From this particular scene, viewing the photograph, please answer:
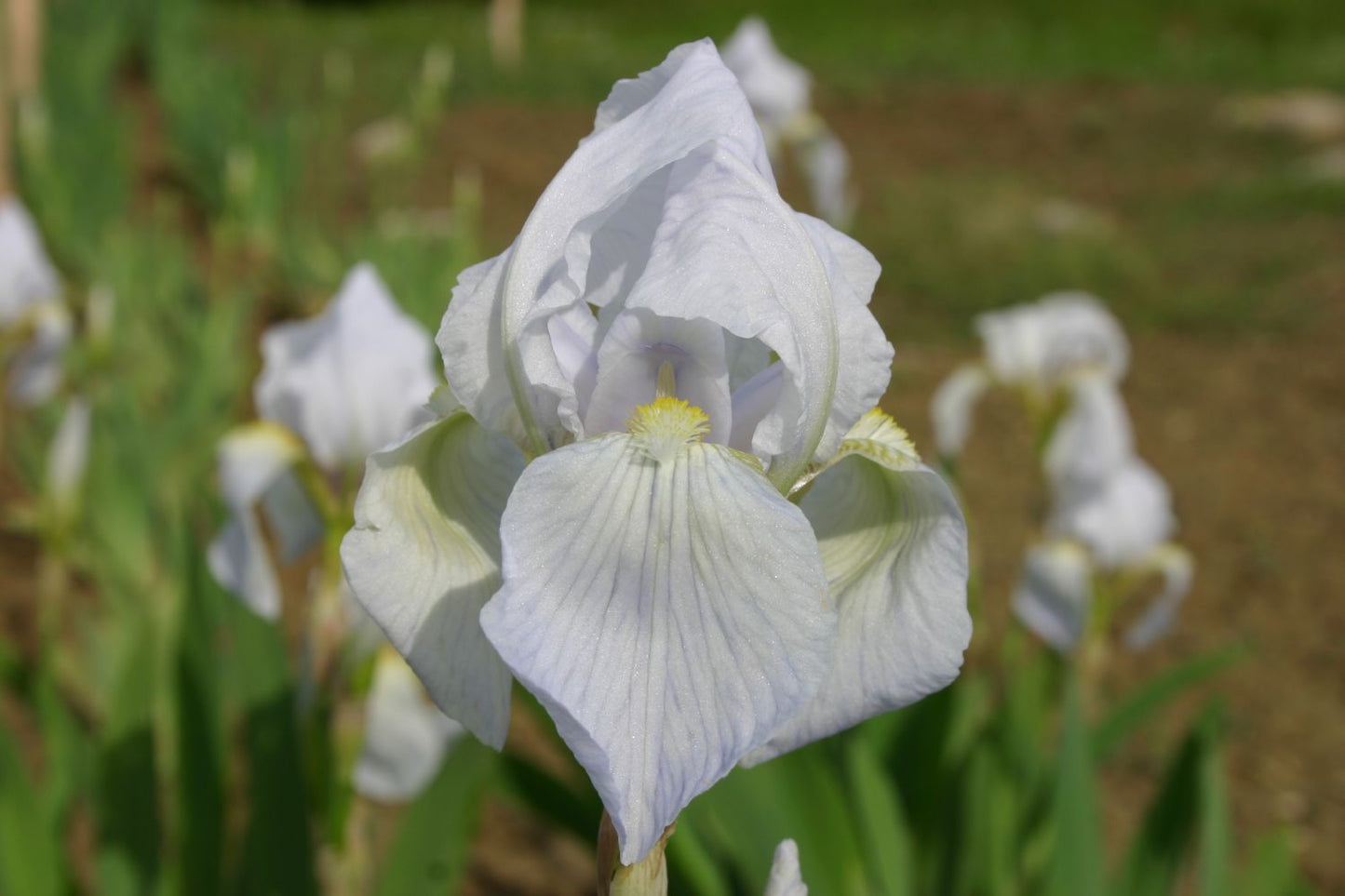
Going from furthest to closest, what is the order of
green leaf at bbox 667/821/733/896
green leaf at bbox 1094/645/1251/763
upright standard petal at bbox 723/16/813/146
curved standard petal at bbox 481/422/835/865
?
upright standard petal at bbox 723/16/813/146
green leaf at bbox 1094/645/1251/763
green leaf at bbox 667/821/733/896
curved standard petal at bbox 481/422/835/865

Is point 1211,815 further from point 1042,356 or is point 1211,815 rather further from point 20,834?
point 20,834

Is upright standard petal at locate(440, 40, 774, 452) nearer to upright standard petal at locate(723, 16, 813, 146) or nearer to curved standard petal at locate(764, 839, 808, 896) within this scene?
curved standard petal at locate(764, 839, 808, 896)

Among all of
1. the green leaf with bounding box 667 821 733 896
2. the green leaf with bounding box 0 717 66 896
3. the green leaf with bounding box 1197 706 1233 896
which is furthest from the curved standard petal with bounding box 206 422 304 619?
the green leaf with bounding box 1197 706 1233 896

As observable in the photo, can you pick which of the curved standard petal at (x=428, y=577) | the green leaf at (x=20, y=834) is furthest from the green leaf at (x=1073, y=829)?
the green leaf at (x=20, y=834)

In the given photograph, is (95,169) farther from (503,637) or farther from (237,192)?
(503,637)

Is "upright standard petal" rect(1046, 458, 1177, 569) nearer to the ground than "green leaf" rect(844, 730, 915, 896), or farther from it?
nearer to the ground

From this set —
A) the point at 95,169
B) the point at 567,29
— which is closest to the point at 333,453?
the point at 95,169
